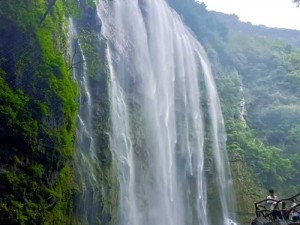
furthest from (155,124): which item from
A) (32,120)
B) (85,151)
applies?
(32,120)

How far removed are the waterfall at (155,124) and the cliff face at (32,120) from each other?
2715mm

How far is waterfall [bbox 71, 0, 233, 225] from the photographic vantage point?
14711mm

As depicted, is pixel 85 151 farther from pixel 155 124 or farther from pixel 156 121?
pixel 156 121

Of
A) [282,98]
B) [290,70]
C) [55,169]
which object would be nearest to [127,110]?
[55,169]

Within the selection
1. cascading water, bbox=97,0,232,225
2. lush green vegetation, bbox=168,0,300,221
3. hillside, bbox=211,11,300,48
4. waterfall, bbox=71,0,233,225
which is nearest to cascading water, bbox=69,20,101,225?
waterfall, bbox=71,0,233,225

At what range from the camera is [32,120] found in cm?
783

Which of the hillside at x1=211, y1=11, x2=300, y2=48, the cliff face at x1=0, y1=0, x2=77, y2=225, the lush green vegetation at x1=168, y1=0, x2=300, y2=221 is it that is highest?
the hillside at x1=211, y1=11, x2=300, y2=48

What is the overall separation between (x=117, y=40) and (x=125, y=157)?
5.58 metres

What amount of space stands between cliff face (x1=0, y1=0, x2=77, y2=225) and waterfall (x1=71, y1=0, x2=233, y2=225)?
2715 millimetres

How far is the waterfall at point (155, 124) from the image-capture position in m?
14.7

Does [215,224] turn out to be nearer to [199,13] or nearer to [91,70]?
[91,70]

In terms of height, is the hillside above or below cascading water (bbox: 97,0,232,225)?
above

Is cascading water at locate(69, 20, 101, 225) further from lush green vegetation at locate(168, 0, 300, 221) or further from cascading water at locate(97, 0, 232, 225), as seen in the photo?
lush green vegetation at locate(168, 0, 300, 221)

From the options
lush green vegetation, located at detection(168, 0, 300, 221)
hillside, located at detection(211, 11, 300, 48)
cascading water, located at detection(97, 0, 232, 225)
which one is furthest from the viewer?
hillside, located at detection(211, 11, 300, 48)
